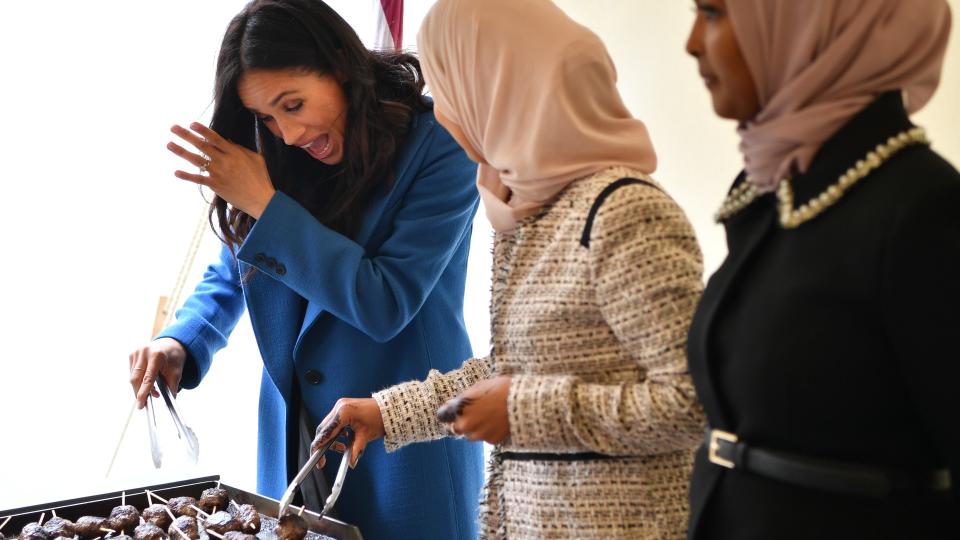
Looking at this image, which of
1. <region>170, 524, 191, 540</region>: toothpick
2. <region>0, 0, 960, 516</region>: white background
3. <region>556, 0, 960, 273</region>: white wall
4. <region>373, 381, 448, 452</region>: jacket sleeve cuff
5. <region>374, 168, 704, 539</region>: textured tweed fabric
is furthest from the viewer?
<region>556, 0, 960, 273</region>: white wall

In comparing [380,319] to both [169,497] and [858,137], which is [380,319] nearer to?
[169,497]

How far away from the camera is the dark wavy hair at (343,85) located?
1620 mm

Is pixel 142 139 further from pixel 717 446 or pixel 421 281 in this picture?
pixel 717 446

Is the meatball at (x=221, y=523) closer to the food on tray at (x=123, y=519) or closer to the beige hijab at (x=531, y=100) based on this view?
the food on tray at (x=123, y=519)

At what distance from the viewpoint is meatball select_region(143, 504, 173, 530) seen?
1.52 metres

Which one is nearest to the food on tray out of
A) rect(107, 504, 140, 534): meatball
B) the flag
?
rect(107, 504, 140, 534): meatball

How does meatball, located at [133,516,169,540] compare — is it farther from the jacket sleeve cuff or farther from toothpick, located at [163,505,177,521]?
the jacket sleeve cuff

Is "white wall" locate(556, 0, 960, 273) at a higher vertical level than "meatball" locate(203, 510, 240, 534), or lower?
higher

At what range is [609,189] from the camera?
1.00 metres

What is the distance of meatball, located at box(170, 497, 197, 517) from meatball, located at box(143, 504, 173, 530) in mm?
19

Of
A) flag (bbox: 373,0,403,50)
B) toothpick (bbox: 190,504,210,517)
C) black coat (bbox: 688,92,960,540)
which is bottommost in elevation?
toothpick (bbox: 190,504,210,517)

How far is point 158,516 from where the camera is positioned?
60.4 inches

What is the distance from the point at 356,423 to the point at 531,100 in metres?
0.56

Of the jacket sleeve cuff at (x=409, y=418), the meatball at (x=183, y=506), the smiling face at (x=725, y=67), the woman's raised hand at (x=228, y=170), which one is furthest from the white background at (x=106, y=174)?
the smiling face at (x=725, y=67)
